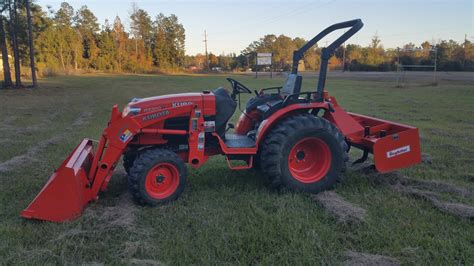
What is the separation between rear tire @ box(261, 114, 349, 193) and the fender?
0.26 ft

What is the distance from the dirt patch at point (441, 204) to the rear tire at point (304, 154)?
0.91m

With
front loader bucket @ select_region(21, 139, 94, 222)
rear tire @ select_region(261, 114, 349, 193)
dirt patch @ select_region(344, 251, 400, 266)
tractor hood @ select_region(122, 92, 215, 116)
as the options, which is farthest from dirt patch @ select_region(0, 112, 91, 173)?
dirt patch @ select_region(344, 251, 400, 266)

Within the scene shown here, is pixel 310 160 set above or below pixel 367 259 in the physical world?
above

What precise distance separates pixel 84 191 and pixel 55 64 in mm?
63535

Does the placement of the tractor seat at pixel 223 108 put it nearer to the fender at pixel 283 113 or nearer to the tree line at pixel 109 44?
the fender at pixel 283 113

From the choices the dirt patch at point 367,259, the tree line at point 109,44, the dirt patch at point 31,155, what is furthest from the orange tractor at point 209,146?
the tree line at point 109,44

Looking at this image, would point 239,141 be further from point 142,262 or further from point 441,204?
point 441,204

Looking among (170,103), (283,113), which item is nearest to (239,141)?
(283,113)

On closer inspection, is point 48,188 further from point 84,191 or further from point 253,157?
point 253,157

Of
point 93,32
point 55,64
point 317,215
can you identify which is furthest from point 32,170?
point 93,32

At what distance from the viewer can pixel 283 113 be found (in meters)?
5.17

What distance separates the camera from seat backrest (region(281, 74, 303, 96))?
18.4 ft

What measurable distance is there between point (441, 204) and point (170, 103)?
355 cm

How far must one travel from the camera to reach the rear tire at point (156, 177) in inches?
180
